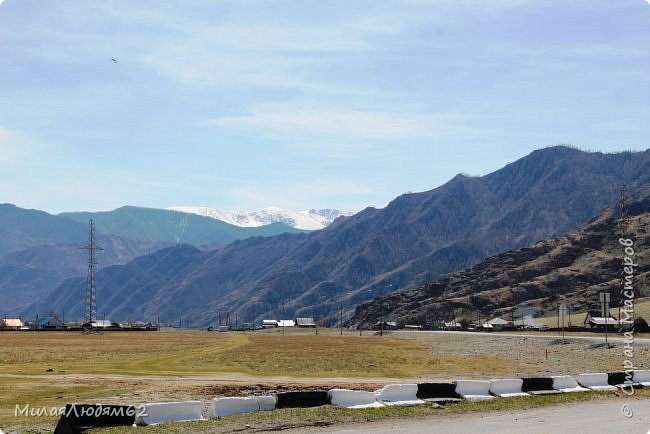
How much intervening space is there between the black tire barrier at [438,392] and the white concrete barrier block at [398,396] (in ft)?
2.06

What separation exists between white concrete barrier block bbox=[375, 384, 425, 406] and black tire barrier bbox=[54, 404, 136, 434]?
440 inches

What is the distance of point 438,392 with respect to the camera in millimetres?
35594

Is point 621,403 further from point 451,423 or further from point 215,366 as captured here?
point 215,366

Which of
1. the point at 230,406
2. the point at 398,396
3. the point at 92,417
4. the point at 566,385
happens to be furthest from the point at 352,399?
the point at 566,385

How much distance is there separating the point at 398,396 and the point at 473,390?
444 cm

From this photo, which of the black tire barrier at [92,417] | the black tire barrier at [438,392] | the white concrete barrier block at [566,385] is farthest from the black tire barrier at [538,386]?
the black tire barrier at [92,417]

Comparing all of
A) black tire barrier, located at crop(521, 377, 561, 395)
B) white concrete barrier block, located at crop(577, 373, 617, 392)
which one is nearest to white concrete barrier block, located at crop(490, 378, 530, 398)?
black tire barrier, located at crop(521, 377, 561, 395)

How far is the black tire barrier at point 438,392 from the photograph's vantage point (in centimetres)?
3497

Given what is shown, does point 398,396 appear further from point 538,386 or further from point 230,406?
point 538,386

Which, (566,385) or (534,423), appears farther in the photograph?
(566,385)

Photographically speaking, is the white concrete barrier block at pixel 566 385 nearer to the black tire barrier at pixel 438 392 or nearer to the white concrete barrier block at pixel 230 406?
the black tire barrier at pixel 438 392

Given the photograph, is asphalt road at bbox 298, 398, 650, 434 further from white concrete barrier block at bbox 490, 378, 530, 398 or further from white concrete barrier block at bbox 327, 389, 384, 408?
white concrete barrier block at bbox 490, 378, 530, 398

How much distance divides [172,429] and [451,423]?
1063cm

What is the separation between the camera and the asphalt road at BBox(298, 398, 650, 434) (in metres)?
27.1
